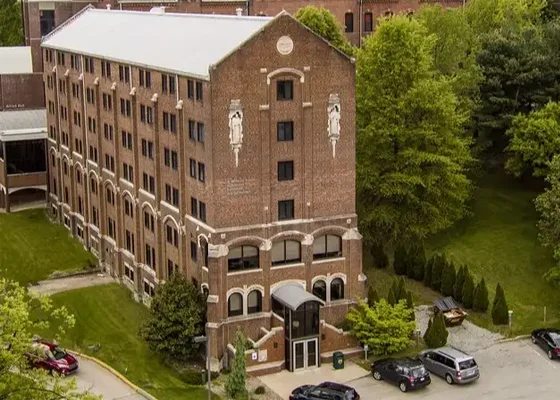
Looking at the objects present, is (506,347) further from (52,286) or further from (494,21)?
(494,21)

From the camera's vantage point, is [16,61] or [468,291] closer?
[468,291]

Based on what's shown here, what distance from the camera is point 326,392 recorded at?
48.3m

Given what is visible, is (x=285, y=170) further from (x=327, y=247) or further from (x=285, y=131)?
(x=327, y=247)

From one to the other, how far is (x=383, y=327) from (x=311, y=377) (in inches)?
193

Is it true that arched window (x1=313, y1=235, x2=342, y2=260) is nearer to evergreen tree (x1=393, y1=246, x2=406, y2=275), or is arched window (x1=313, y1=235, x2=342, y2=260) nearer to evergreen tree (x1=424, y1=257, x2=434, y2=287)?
evergreen tree (x1=424, y1=257, x2=434, y2=287)

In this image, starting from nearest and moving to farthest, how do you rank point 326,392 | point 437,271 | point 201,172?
point 326,392 → point 201,172 → point 437,271

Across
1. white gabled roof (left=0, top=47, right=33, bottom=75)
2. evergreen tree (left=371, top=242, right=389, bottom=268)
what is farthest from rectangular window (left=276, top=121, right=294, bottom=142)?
white gabled roof (left=0, top=47, right=33, bottom=75)

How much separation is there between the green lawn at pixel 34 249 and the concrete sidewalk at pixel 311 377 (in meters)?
24.2

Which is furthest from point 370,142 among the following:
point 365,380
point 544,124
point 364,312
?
point 365,380

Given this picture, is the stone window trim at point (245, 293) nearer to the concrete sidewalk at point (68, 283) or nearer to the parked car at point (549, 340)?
the parked car at point (549, 340)

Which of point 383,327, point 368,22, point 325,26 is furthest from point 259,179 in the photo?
point 368,22

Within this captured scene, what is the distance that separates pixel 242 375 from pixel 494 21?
178 feet

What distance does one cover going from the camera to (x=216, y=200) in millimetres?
53000

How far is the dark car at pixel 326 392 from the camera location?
48094 millimetres
